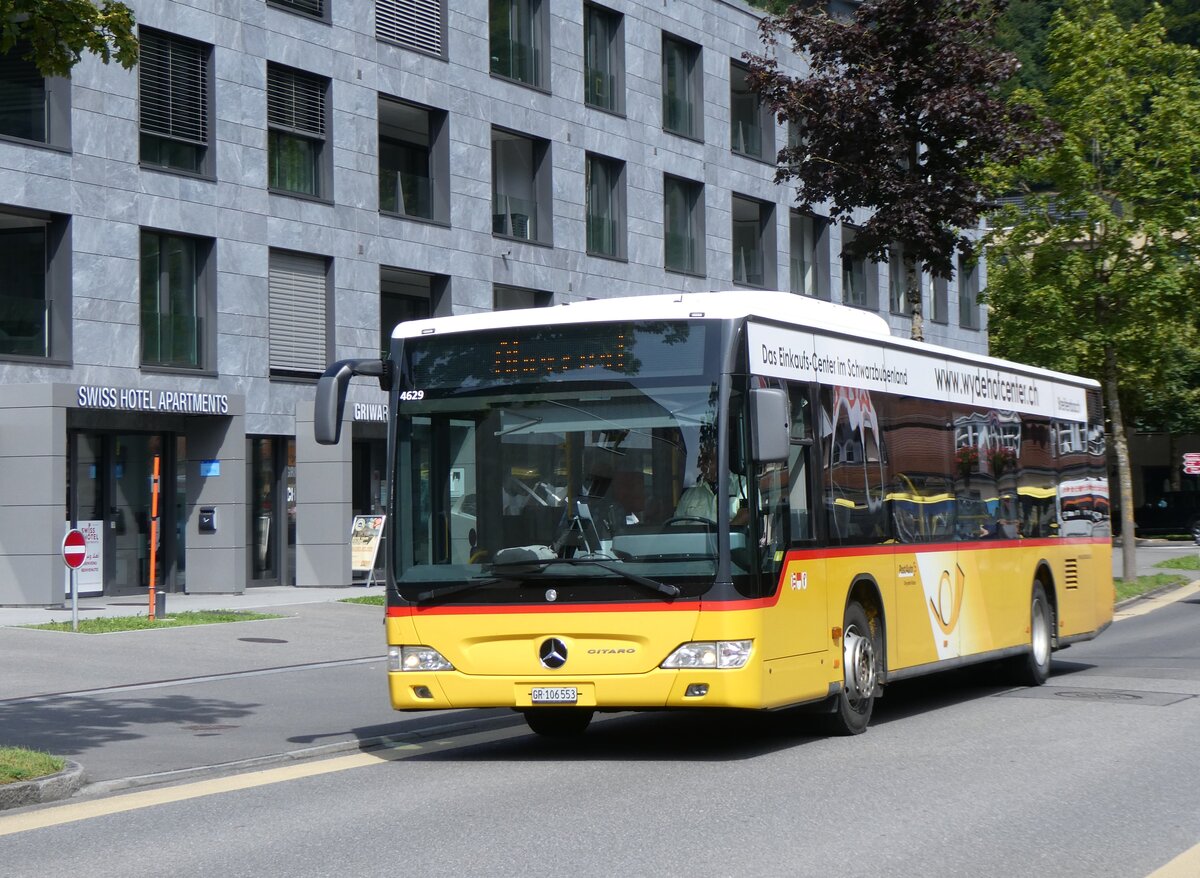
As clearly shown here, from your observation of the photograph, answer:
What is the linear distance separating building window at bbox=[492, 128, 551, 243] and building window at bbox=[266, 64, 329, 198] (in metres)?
5.14

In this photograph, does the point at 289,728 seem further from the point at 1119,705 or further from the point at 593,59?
the point at 593,59

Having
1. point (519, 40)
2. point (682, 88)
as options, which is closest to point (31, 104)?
point (519, 40)

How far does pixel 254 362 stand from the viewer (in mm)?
29359

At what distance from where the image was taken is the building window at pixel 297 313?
29984 mm

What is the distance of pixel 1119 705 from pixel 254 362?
61.9 feet

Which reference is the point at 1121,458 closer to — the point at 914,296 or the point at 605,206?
the point at 914,296

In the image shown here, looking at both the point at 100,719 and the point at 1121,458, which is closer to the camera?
the point at 100,719

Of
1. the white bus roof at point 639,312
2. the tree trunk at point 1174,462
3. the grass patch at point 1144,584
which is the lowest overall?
the grass patch at point 1144,584

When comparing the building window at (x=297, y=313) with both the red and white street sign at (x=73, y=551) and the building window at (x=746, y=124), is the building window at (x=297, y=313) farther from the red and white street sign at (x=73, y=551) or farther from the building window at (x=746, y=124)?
the building window at (x=746, y=124)

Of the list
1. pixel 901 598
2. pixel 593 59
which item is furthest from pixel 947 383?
pixel 593 59

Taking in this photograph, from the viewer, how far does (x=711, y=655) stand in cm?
1041

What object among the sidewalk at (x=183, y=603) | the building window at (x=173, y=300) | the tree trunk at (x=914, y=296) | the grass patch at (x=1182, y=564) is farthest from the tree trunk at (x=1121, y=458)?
the building window at (x=173, y=300)

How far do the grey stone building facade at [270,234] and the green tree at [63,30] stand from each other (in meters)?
12.4

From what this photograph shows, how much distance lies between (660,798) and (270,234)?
2207 cm
